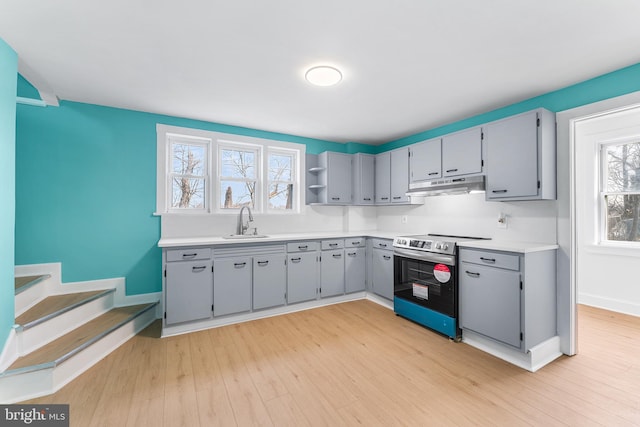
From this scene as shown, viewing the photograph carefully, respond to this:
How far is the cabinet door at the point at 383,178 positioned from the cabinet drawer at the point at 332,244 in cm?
101

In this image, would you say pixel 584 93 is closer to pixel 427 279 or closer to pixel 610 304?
pixel 427 279

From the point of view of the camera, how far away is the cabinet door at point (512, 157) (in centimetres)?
251

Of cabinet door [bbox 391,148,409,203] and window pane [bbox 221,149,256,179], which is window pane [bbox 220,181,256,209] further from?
cabinet door [bbox 391,148,409,203]

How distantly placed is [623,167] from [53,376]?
617 centimetres

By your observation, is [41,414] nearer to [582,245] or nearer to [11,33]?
[11,33]

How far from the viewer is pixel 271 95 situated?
9.16 feet

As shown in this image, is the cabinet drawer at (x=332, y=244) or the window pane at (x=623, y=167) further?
the cabinet drawer at (x=332, y=244)

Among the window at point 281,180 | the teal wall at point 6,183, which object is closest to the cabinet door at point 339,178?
the window at point 281,180

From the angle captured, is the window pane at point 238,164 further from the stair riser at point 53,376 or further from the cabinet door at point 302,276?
the stair riser at point 53,376

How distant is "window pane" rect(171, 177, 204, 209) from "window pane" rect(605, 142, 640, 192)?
5.35 meters

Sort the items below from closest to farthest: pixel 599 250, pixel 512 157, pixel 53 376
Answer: pixel 53 376, pixel 512 157, pixel 599 250

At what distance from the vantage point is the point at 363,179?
4422mm

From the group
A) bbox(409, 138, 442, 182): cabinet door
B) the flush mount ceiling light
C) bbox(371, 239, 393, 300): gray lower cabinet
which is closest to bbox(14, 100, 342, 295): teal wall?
the flush mount ceiling light

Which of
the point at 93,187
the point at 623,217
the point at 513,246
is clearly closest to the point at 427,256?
the point at 513,246
